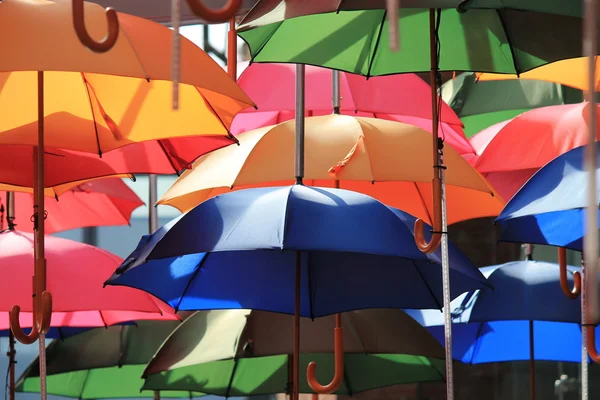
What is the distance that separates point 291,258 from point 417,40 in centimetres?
105

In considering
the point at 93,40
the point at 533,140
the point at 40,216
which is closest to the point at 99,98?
the point at 40,216

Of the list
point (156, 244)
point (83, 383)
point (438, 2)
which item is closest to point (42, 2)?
point (156, 244)

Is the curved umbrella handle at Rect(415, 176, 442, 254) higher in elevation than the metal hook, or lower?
higher

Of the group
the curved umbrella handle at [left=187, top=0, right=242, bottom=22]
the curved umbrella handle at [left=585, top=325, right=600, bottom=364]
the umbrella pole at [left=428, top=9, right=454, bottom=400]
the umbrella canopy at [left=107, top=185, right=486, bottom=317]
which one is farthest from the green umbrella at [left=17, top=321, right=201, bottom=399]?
the curved umbrella handle at [left=187, top=0, right=242, bottom=22]

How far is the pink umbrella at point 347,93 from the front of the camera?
5.89 metres

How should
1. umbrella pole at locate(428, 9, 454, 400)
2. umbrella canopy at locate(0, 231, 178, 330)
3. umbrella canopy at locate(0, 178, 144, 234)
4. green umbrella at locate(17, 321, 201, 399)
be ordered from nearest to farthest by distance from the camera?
umbrella pole at locate(428, 9, 454, 400) → umbrella canopy at locate(0, 231, 178, 330) → green umbrella at locate(17, 321, 201, 399) → umbrella canopy at locate(0, 178, 144, 234)

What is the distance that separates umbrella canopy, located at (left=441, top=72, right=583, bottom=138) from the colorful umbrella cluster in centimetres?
73

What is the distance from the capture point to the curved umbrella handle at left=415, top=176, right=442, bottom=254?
3918 mm

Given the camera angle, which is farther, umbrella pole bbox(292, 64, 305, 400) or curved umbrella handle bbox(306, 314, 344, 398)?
umbrella pole bbox(292, 64, 305, 400)

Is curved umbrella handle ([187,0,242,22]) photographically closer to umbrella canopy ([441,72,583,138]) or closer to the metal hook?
the metal hook

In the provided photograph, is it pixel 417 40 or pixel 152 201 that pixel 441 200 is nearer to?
pixel 417 40

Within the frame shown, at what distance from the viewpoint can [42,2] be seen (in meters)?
3.60

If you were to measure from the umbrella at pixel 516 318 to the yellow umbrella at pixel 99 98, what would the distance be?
4.94 ft

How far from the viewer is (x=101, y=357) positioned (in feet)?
20.9
